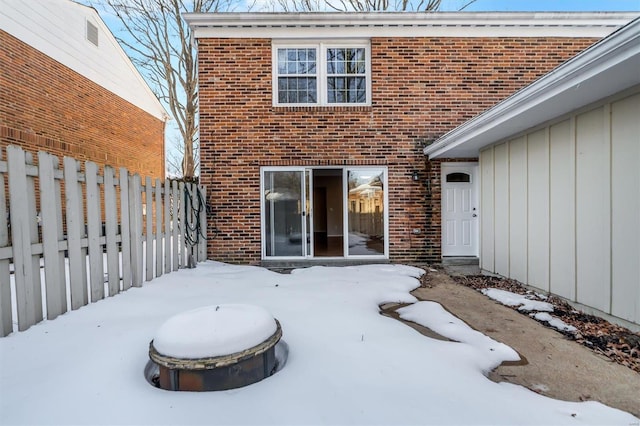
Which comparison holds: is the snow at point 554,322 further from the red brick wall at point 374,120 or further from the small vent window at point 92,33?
the small vent window at point 92,33

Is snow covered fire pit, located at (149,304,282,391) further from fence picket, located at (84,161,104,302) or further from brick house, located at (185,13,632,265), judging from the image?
brick house, located at (185,13,632,265)

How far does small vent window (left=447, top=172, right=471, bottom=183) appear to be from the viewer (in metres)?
6.70

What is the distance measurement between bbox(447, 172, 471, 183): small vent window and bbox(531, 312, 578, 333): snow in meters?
3.65

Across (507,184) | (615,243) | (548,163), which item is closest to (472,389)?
(615,243)

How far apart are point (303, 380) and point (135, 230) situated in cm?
330

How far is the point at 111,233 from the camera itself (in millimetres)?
3648

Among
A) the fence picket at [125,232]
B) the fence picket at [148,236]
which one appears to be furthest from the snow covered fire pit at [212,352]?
the fence picket at [148,236]

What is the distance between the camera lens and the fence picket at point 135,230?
4004mm

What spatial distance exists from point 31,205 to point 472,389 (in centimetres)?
392

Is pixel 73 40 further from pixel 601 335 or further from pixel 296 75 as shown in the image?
pixel 601 335

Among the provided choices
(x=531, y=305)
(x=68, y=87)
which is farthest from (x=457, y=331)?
(x=68, y=87)

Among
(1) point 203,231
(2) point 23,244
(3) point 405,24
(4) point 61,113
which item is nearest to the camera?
(2) point 23,244

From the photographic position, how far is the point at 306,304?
11.6ft

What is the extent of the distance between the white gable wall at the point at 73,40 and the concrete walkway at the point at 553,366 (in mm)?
11114
